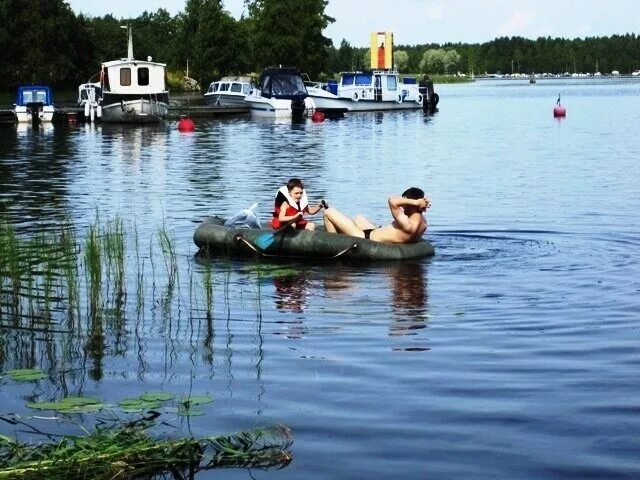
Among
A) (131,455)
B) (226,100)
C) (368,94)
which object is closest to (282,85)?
(226,100)

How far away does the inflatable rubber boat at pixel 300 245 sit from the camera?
1733cm

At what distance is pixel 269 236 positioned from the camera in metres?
17.8

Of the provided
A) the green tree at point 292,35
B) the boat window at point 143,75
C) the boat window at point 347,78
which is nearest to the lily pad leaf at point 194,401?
the boat window at point 143,75

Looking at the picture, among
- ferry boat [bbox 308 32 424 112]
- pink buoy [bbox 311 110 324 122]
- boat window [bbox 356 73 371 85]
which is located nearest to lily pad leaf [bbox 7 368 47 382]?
pink buoy [bbox 311 110 324 122]

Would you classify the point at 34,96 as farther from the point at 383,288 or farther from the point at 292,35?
the point at 383,288

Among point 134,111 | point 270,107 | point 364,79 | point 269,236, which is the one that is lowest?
point 269,236

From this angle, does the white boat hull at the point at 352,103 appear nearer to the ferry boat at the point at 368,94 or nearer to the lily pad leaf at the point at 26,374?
the ferry boat at the point at 368,94

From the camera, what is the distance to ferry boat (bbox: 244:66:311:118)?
72.2m

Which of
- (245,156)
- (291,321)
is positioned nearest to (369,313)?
(291,321)

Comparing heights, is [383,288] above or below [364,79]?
below

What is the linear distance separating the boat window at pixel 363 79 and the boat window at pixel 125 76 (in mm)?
19425

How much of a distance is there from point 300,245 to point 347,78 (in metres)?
63.0

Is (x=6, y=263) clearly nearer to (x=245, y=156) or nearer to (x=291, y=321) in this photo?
(x=291, y=321)

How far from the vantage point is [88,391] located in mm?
10430
